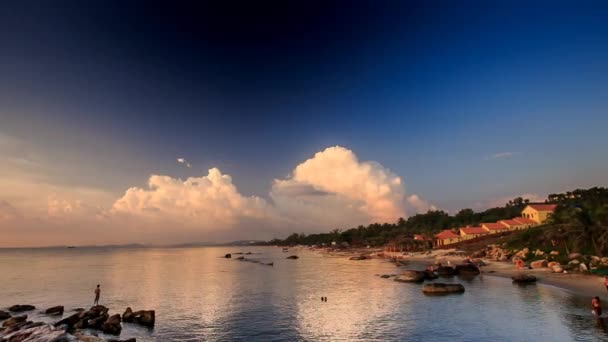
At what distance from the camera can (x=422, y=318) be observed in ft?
125

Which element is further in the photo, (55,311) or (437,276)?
(437,276)

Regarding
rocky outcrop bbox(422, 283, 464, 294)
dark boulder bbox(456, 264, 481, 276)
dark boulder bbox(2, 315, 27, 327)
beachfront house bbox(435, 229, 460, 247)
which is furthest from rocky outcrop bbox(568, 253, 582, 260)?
dark boulder bbox(2, 315, 27, 327)

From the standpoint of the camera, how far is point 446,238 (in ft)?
489

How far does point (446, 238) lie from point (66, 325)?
139750 mm

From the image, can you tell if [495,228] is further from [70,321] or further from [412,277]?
[70,321]

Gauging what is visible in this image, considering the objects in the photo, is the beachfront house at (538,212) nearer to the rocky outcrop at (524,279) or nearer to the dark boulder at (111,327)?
the rocky outcrop at (524,279)

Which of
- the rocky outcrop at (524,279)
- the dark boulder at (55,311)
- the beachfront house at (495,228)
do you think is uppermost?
the beachfront house at (495,228)

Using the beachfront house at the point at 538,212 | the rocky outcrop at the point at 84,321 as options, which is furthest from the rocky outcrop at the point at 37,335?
the beachfront house at the point at 538,212

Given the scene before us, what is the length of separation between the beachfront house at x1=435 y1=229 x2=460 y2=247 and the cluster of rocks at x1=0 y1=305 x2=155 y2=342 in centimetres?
13303

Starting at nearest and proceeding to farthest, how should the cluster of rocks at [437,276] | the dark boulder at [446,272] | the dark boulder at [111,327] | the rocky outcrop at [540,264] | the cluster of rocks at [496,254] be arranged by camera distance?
the dark boulder at [111,327] → the cluster of rocks at [437,276] → the rocky outcrop at [540,264] → the dark boulder at [446,272] → the cluster of rocks at [496,254]

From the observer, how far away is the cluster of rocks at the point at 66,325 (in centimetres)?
2662

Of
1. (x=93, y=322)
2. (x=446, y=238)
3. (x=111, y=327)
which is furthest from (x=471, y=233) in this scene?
(x=93, y=322)

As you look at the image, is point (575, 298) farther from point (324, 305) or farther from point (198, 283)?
point (198, 283)

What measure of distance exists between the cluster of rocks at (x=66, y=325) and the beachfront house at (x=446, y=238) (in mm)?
133034
